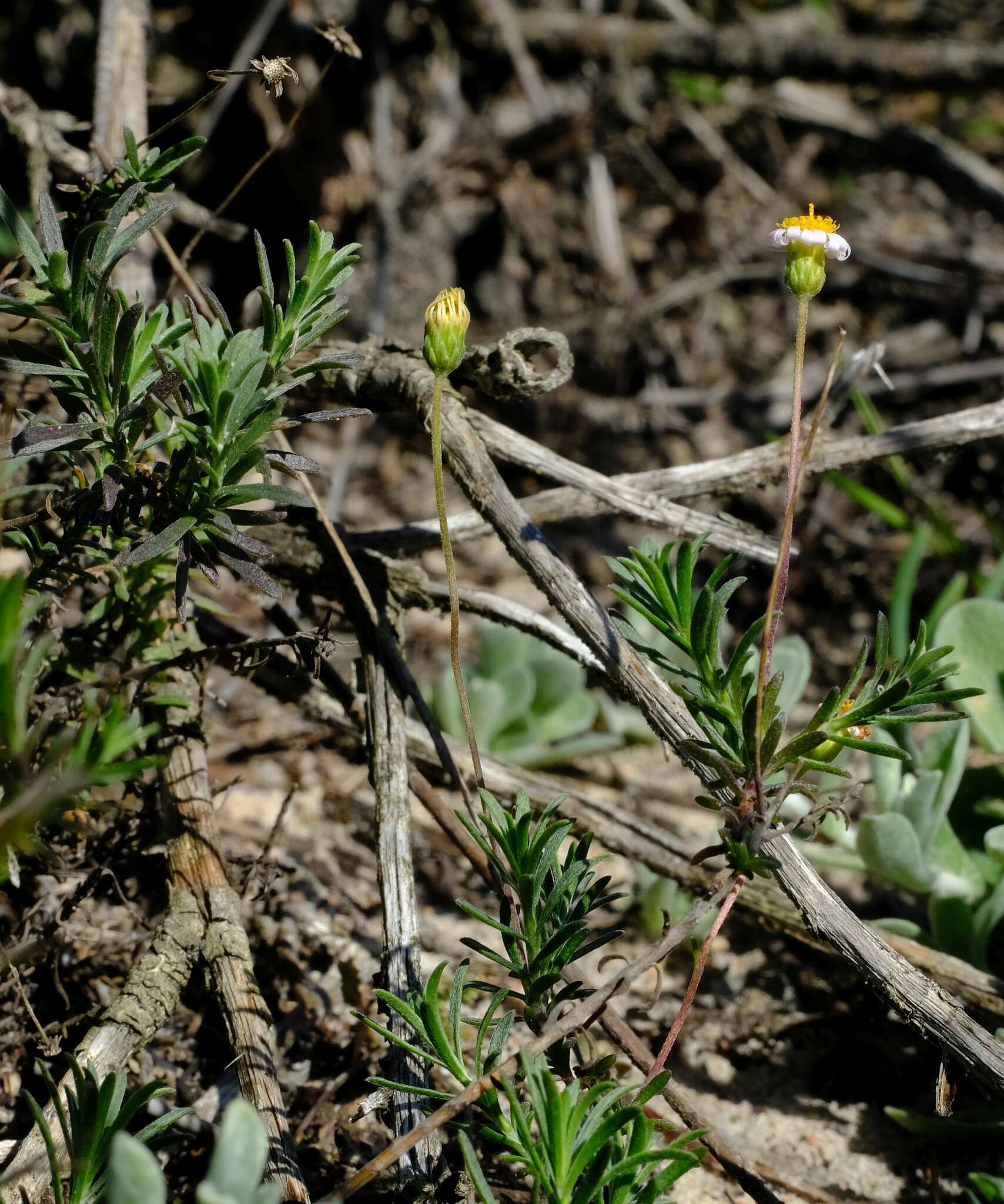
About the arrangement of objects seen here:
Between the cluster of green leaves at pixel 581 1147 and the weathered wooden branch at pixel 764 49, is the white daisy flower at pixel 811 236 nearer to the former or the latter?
the cluster of green leaves at pixel 581 1147

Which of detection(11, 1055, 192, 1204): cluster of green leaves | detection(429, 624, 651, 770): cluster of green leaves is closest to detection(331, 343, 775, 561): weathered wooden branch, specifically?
detection(429, 624, 651, 770): cluster of green leaves

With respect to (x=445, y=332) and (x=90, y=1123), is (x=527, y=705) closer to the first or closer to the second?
(x=445, y=332)

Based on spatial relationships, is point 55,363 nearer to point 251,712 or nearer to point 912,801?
point 251,712

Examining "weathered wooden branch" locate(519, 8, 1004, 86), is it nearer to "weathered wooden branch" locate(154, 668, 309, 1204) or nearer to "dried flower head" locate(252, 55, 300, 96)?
"dried flower head" locate(252, 55, 300, 96)

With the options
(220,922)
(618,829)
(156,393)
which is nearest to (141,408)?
(156,393)

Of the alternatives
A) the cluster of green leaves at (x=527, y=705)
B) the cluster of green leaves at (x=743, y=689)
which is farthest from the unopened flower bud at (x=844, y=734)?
the cluster of green leaves at (x=527, y=705)

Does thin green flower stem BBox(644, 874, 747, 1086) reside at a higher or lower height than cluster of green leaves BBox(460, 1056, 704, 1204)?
higher
